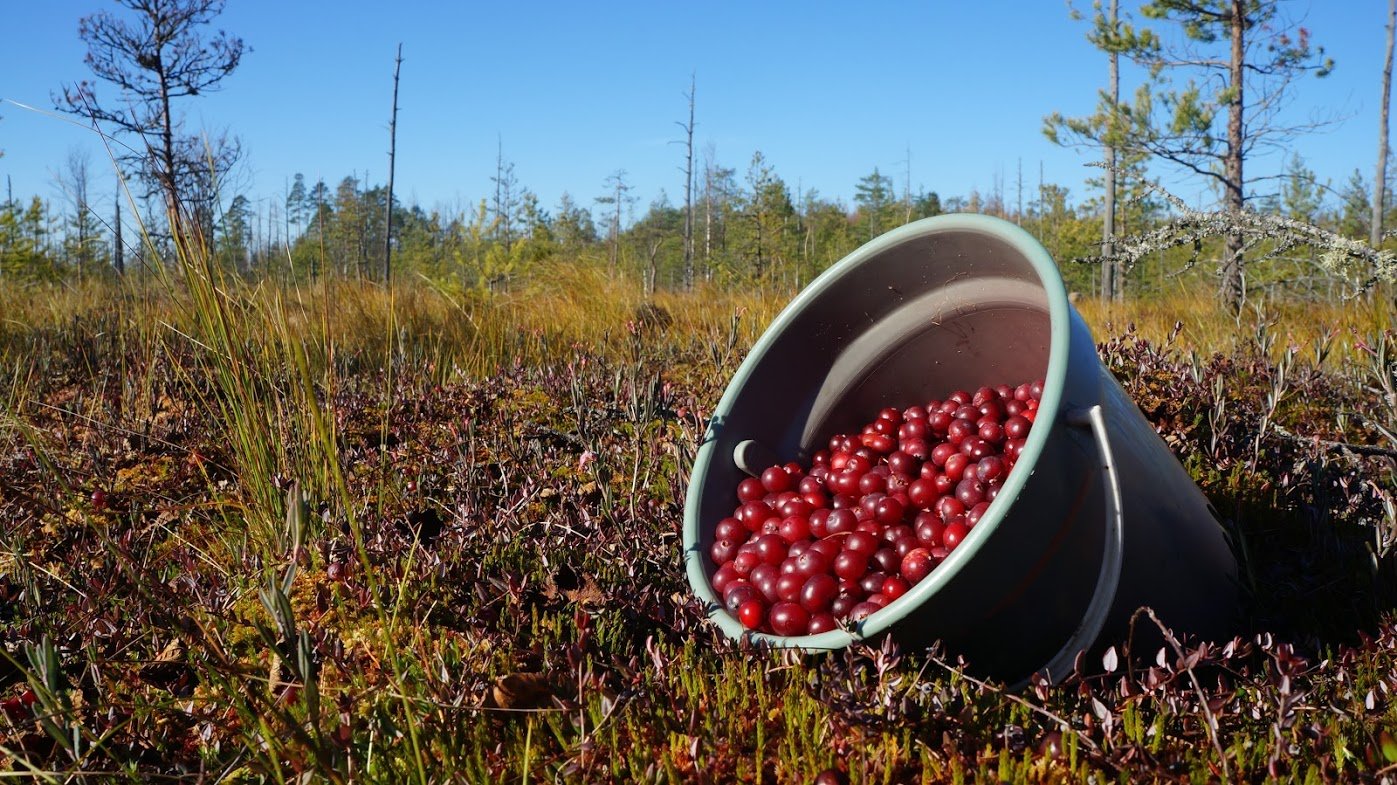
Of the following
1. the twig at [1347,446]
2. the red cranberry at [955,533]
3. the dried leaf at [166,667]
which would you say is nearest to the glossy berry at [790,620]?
the red cranberry at [955,533]

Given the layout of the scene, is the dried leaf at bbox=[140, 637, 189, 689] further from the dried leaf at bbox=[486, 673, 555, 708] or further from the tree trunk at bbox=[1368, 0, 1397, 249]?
the tree trunk at bbox=[1368, 0, 1397, 249]

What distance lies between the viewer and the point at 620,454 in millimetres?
3041

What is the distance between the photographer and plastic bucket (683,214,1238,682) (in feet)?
5.13

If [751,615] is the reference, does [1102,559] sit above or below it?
above

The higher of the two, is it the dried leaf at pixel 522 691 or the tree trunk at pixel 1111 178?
the tree trunk at pixel 1111 178

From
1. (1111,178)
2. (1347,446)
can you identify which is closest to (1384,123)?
(1111,178)

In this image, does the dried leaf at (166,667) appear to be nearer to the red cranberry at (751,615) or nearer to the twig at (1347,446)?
the red cranberry at (751,615)

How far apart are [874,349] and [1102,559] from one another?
3.39 ft

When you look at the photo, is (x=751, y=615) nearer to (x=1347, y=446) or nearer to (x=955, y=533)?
(x=955, y=533)

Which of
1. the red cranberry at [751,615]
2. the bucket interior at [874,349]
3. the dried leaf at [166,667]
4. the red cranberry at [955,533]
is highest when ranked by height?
the bucket interior at [874,349]

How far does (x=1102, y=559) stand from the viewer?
5.48 feet

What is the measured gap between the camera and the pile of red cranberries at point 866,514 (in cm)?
177

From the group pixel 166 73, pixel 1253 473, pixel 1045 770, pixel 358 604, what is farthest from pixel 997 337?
pixel 166 73

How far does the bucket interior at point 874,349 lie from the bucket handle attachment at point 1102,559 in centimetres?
59
